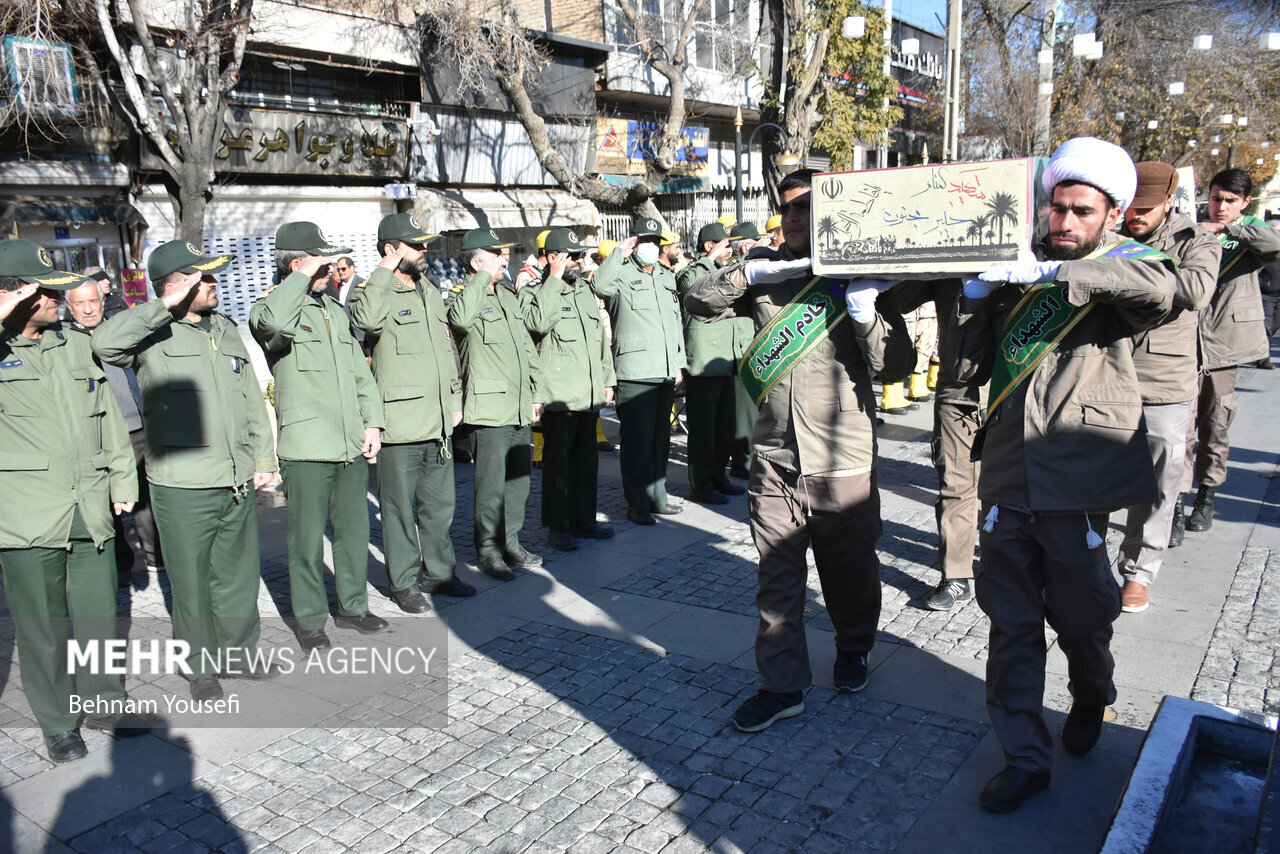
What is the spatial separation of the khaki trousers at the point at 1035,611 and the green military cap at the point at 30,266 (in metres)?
3.78

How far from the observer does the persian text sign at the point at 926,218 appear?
3.07 metres

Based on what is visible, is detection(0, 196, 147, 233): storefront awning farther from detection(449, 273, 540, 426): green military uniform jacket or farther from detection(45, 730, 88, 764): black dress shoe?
detection(45, 730, 88, 764): black dress shoe

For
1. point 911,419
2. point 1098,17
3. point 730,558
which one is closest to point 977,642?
point 730,558

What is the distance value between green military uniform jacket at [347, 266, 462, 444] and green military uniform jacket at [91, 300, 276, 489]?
38.7 inches

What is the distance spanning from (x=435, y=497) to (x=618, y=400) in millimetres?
2053

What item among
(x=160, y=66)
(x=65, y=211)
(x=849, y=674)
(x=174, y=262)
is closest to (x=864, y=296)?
(x=849, y=674)

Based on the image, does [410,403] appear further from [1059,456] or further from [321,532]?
[1059,456]

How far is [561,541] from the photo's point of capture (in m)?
6.67

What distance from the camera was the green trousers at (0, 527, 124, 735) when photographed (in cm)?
395

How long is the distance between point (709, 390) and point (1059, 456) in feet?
15.4

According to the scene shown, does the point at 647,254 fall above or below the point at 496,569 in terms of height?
above

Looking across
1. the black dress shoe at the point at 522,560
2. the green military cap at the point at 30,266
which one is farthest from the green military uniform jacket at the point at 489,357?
the green military cap at the point at 30,266

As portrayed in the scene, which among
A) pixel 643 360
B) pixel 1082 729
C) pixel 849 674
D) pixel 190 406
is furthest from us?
pixel 643 360

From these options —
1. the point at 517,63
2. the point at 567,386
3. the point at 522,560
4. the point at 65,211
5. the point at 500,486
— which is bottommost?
the point at 522,560
